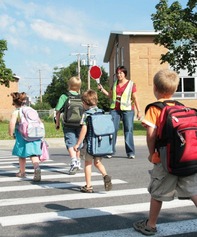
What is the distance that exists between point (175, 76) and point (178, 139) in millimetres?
612

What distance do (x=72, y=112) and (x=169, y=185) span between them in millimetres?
4112

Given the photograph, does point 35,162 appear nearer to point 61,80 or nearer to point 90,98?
point 90,98

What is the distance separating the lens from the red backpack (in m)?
3.54

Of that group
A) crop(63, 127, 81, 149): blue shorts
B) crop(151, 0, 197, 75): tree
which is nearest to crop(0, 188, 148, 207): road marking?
crop(63, 127, 81, 149): blue shorts

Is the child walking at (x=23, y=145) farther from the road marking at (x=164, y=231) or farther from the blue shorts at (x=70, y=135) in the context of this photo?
the road marking at (x=164, y=231)

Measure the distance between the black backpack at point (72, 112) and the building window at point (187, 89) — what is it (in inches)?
1358

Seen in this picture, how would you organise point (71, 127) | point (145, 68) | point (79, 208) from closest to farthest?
point (79, 208)
point (71, 127)
point (145, 68)

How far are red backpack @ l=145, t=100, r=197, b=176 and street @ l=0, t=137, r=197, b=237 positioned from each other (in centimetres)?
91

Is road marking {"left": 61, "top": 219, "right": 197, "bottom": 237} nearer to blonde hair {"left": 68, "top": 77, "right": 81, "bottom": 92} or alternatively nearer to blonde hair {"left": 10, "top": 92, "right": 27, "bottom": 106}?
blonde hair {"left": 10, "top": 92, "right": 27, "bottom": 106}

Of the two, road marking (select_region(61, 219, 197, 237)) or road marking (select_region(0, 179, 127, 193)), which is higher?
road marking (select_region(61, 219, 197, 237))

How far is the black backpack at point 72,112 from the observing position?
7.63 meters

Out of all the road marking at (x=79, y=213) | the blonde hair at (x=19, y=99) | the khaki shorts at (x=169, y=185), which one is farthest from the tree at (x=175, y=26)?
the khaki shorts at (x=169, y=185)

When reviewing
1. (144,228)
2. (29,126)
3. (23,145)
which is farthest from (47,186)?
(144,228)

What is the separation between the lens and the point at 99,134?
577cm
